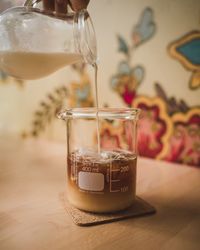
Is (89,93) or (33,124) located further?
(33,124)

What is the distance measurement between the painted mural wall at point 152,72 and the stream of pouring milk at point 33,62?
23 cm

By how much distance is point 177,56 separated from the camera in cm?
101

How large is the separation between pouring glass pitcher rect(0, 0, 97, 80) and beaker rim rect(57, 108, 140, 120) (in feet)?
0.36

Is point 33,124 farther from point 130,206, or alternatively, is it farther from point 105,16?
point 130,206

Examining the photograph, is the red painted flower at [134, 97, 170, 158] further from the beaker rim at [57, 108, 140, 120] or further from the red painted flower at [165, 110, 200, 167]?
the beaker rim at [57, 108, 140, 120]

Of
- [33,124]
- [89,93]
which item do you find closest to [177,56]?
[89,93]

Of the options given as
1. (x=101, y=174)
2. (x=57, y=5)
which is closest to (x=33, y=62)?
(x=57, y=5)

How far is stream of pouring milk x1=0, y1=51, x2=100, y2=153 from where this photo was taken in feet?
2.24

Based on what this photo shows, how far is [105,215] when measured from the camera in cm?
60

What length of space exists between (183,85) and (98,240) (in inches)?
26.0

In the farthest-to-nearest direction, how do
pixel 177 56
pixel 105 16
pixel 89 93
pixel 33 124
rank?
pixel 33 124, pixel 89 93, pixel 105 16, pixel 177 56

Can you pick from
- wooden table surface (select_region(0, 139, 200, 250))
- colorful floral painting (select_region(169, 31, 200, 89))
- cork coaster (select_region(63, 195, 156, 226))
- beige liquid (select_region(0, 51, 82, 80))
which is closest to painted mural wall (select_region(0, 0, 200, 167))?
colorful floral painting (select_region(169, 31, 200, 89))

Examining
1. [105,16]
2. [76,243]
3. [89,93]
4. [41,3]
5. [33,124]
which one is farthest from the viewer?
[33,124]

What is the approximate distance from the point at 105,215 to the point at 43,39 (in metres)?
0.41
